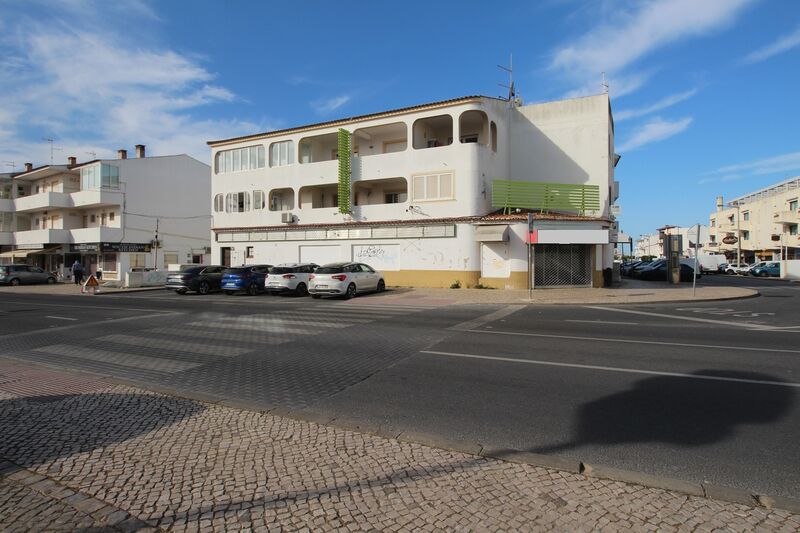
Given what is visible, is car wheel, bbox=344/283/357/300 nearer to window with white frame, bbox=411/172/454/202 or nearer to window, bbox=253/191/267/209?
window with white frame, bbox=411/172/454/202

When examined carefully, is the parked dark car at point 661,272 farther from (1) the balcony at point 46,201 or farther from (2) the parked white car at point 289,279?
(1) the balcony at point 46,201

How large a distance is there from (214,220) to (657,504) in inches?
1353

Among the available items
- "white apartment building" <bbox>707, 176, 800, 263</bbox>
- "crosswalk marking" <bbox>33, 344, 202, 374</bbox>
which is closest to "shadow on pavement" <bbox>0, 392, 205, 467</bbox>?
"crosswalk marking" <bbox>33, 344, 202, 374</bbox>

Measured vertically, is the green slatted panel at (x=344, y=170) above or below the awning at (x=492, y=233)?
above

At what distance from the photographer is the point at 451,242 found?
24.3m

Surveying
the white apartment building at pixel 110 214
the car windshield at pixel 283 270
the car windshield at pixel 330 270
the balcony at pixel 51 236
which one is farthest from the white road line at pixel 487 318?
the balcony at pixel 51 236

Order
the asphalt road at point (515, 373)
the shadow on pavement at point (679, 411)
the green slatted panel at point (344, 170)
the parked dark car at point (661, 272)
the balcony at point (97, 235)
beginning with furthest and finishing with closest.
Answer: the balcony at point (97, 235)
the parked dark car at point (661, 272)
the green slatted panel at point (344, 170)
the shadow on pavement at point (679, 411)
the asphalt road at point (515, 373)

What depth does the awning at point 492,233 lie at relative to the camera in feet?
74.0

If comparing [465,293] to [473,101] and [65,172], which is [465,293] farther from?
[65,172]

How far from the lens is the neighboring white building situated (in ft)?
65.1

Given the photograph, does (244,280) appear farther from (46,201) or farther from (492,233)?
(46,201)

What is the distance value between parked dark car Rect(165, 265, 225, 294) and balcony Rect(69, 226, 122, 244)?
18.5 m

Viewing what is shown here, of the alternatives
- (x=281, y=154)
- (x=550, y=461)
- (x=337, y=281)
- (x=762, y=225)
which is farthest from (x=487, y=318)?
(x=762, y=225)

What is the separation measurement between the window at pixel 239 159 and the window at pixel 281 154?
2.65ft
